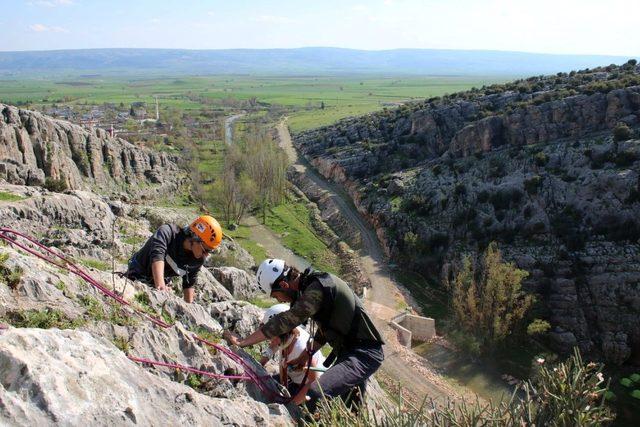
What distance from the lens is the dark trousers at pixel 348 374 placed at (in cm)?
898

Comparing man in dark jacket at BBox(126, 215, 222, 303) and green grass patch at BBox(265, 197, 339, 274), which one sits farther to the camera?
green grass patch at BBox(265, 197, 339, 274)

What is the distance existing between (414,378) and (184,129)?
108633mm

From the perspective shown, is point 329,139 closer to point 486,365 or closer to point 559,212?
point 559,212

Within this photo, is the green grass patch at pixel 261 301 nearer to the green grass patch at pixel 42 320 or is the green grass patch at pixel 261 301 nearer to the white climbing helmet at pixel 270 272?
the white climbing helmet at pixel 270 272

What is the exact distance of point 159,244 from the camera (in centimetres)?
1053

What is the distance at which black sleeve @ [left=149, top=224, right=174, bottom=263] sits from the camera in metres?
10.5

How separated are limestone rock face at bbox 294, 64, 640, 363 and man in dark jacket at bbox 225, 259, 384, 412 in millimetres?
39692

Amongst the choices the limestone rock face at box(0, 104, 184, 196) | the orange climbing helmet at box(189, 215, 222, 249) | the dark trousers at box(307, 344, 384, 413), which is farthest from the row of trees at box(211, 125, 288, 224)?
the dark trousers at box(307, 344, 384, 413)

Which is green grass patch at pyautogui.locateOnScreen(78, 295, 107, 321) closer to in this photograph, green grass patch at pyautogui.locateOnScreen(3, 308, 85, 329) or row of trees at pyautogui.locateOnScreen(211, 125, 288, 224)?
green grass patch at pyautogui.locateOnScreen(3, 308, 85, 329)

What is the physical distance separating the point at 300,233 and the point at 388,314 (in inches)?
999

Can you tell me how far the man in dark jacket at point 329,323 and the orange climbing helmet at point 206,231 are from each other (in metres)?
1.75

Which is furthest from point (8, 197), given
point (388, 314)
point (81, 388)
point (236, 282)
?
point (388, 314)

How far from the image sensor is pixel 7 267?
8477 mm

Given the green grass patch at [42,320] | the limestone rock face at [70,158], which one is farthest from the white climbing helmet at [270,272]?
the limestone rock face at [70,158]
